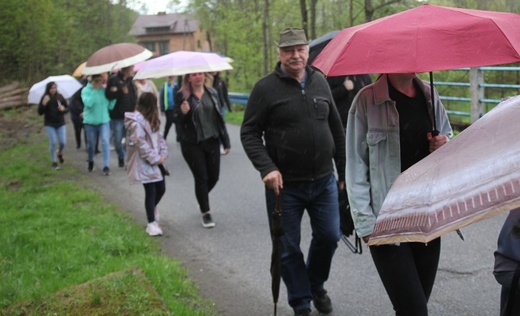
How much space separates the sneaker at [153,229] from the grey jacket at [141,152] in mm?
564

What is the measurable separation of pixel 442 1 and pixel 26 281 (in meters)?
7.19

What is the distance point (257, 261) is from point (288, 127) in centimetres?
211

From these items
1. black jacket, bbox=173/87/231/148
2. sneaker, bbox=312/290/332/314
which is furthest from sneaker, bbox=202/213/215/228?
sneaker, bbox=312/290/332/314

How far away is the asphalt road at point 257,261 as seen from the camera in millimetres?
4777

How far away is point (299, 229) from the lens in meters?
4.45

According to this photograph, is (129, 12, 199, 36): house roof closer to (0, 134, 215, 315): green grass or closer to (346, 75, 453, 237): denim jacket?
(0, 134, 215, 315): green grass

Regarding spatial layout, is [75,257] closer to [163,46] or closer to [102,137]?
[102,137]

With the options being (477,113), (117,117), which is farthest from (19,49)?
(477,113)

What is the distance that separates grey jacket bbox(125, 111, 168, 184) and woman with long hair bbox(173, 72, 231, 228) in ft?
1.43

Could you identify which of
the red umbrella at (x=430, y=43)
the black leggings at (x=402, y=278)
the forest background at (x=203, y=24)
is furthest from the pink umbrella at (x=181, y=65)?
the black leggings at (x=402, y=278)

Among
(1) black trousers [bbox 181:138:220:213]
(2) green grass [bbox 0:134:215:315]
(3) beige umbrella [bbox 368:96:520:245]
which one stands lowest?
(2) green grass [bbox 0:134:215:315]

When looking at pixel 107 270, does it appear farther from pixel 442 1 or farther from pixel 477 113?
pixel 477 113

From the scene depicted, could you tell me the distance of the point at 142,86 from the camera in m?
11.4

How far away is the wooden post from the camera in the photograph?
11.8 metres
